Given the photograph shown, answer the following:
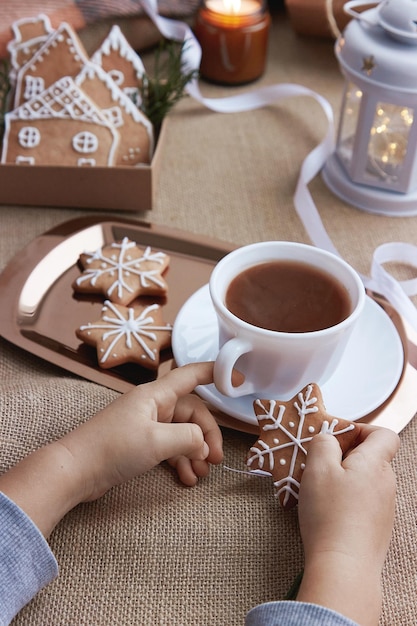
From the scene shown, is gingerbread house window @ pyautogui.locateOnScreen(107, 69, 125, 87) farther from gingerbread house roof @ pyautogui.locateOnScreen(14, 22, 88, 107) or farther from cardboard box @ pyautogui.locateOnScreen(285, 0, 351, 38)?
cardboard box @ pyautogui.locateOnScreen(285, 0, 351, 38)

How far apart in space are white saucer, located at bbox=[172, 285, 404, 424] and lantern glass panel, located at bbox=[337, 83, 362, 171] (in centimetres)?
30

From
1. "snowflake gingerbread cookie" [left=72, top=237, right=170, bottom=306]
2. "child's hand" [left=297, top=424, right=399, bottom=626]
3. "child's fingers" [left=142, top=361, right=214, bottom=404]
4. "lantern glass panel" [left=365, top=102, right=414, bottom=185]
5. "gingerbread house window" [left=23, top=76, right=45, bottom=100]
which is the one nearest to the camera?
"child's hand" [left=297, top=424, right=399, bottom=626]

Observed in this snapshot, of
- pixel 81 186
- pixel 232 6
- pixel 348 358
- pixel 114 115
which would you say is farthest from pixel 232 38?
pixel 348 358

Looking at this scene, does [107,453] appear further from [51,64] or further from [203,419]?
[51,64]

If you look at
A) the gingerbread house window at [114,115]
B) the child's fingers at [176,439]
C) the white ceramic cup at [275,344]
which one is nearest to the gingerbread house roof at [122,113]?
the gingerbread house window at [114,115]

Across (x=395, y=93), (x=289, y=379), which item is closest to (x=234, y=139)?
(x=395, y=93)

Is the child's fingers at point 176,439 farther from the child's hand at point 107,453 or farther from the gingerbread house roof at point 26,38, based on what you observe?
the gingerbread house roof at point 26,38

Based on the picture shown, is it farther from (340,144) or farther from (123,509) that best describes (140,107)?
(123,509)

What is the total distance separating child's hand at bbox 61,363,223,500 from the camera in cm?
56

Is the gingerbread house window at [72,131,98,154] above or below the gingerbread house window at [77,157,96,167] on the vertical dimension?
above

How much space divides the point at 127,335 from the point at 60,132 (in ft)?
1.14

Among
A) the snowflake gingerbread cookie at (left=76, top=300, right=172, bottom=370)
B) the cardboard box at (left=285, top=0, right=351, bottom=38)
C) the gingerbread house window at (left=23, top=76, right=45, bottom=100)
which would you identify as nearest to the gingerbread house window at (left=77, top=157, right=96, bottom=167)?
the gingerbread house window at (left=23, top=76, right=45, bottom=100)

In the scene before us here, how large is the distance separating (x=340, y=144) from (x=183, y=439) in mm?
562

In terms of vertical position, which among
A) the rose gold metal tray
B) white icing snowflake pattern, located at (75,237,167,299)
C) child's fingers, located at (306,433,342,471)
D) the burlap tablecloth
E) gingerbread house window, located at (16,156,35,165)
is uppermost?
child's fingers, located at (306,433,342,471)
